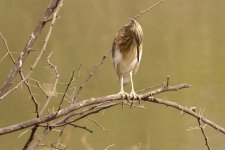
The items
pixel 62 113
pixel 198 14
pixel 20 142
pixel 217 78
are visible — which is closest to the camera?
pixel 62 113

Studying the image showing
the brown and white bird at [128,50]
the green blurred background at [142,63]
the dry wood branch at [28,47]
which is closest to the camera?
the dry wood branch at [28,47]

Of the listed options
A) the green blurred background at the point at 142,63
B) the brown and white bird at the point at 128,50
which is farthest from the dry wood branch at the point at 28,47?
the green blurred background at the point at 142,63

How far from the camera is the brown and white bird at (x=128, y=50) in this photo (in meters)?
2.55

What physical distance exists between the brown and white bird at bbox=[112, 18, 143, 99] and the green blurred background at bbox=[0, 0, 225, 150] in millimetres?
335

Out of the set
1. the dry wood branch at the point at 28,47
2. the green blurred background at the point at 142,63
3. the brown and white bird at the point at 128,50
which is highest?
the green blurred background at the point at 142,63

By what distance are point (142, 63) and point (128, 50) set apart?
10367 millimetres

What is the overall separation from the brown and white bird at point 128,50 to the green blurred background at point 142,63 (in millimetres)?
335

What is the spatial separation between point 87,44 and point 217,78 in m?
4.20

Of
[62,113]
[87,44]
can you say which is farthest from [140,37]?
[87,44]

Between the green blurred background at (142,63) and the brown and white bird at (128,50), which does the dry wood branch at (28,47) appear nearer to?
the brown and white bird at (128,50)

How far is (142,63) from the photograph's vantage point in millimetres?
13094

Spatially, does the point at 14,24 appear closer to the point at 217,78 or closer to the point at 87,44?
the point at 87,44

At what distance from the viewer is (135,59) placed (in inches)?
110

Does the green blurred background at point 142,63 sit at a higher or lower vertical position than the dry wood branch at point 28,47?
higher
